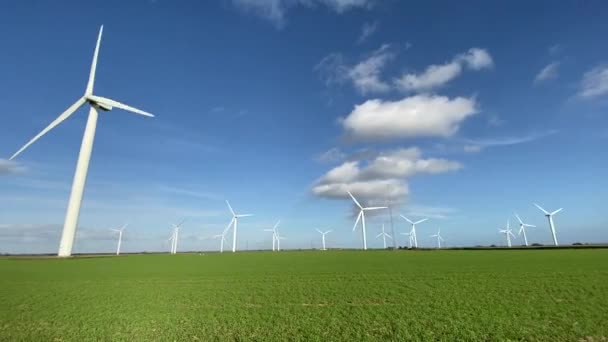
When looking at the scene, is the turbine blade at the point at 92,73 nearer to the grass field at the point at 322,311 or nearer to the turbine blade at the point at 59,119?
the turbine blade at the point at 59,119

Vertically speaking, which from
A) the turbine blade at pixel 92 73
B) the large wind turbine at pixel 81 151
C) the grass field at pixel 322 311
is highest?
the turbine blade at pixel 92 73

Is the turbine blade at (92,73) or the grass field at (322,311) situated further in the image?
the turbine blade at (92,73)

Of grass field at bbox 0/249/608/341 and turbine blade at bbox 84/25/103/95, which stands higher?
turbine blade at bbox 84/25/103/95

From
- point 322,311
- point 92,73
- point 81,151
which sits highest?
point 92,73

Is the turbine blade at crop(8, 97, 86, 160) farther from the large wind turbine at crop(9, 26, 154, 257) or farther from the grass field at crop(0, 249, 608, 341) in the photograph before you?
the grass field at crop(0, 249, 608, 341)

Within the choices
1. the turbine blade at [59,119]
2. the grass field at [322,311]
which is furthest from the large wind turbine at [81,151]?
the grass field at [322,311]

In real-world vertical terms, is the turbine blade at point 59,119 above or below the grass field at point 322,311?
above

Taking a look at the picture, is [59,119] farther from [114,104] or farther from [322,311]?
[322,311]

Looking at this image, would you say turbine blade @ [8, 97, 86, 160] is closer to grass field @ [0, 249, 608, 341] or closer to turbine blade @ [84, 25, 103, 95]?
turbine blade @ [84, 25, 103, 95]

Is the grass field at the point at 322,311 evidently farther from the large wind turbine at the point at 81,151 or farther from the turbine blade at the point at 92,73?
the turbine blade at the point at 92,73

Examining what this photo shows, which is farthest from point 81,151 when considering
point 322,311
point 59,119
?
point 322,311

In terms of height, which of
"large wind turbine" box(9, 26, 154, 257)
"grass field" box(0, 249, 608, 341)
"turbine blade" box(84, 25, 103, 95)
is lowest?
"grass field" box(0, 249, 608, 341)

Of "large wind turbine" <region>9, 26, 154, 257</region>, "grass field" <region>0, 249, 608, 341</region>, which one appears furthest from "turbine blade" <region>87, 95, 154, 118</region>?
"grass field" <region>0, 249, 608, 341</region>

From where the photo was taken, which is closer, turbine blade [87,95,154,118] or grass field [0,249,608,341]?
grass field [0,249,608,341]
